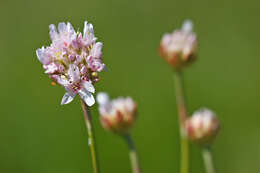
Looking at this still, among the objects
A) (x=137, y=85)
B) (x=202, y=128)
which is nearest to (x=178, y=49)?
(x=202, y=128)

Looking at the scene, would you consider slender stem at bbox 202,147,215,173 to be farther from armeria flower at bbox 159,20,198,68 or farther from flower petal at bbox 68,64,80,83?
flower petal at bbox 68,64,80,83

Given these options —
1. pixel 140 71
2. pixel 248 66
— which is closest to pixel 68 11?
pixel 140 71

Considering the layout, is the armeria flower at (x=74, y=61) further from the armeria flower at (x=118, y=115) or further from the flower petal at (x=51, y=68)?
the armeria flower at (x=118, y=115)

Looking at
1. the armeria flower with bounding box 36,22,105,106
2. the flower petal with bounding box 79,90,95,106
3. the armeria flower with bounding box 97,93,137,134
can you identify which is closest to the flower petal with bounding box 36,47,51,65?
the armeria flower with bounding box 36,22,105,106

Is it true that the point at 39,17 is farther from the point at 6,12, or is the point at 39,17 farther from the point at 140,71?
the point at 140,71

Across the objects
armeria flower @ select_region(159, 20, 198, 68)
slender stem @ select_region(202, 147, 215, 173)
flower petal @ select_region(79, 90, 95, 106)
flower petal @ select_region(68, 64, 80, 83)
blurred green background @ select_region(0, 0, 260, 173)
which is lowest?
slender stem @ select_region(202, 147, 215, 173)

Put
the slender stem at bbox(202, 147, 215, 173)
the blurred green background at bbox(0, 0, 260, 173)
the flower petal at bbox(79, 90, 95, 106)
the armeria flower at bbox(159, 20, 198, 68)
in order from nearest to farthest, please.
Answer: the flower petal at bbox(79, 90, 95, 106) → the slender stem at bbox(202, 147, 215, 173) → the armeria flower at bbox(159, 20, 198, 68) → the blurred green background at bbox(0, 0, 260, 173)

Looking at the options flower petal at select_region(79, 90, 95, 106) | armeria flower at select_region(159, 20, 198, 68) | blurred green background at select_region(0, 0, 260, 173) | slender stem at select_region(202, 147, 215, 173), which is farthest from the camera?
blurred green background at select_region(0, 0, 260, 173)
